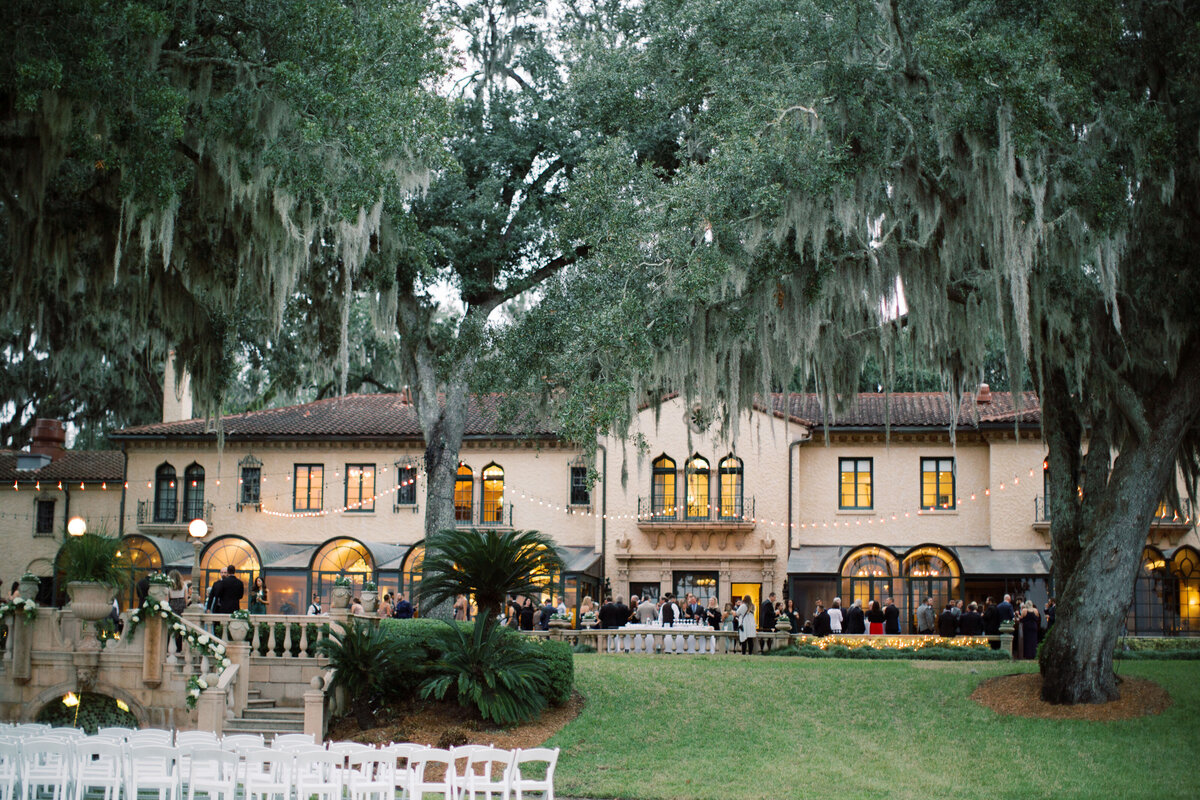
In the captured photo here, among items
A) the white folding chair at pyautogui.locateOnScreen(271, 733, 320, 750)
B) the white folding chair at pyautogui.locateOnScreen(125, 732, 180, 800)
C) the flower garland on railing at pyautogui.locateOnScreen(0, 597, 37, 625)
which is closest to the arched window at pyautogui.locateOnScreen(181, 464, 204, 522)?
the flower garland on railing at pyautogui.locateOnScreen(0, 597, 37, 625)

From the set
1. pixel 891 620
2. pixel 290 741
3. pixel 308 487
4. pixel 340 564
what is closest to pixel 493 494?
pixel 340 564

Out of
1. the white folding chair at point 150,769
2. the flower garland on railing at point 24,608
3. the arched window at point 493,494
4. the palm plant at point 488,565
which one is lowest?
the white folding chair at point 150,769

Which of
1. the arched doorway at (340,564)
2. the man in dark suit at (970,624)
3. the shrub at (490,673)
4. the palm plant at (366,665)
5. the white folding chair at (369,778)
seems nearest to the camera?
the white folding chair at (369,778)

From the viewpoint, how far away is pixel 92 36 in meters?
11.4

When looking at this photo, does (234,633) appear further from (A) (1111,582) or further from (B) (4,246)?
(A) (1111,582)

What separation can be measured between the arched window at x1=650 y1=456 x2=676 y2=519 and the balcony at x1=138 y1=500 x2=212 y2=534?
1250 centimetres

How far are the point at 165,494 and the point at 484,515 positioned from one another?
9.19 meters

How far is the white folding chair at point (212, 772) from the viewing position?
9.38 m

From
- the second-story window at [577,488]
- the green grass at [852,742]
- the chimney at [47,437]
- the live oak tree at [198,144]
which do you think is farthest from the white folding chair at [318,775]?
the chimney at [47,437]

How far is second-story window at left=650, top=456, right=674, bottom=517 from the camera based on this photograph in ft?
111

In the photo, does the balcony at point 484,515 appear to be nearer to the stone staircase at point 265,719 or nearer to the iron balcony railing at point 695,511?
the iron balcony railing at point 695,511

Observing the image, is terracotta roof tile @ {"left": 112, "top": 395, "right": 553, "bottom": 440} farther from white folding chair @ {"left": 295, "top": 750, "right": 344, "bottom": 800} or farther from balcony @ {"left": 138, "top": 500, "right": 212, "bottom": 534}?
white folding chair @ {"left": 295, "top": 750, "right": 344, "bottom": 800}

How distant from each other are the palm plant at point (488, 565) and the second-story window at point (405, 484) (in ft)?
58.3

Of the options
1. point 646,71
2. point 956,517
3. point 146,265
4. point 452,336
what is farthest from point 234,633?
point 956,517
